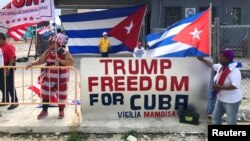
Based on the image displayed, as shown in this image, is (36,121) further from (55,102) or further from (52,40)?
(52,40)

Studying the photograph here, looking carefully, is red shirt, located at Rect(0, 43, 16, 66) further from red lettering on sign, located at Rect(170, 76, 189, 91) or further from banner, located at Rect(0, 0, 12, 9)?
red lettering on sign, located at Rect(170, 76, 189, 91)

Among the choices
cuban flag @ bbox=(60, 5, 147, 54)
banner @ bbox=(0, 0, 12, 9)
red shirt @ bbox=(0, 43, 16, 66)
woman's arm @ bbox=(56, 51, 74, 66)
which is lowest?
woman's arm @ bbox=(56, 51, 74, 66)

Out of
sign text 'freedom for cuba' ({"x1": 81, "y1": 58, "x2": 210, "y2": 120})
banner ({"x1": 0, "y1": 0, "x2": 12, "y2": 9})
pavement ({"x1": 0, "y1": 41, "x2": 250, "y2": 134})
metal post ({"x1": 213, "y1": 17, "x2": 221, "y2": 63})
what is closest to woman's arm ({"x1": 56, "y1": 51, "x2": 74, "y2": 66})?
sign text 'freedom for cuba' ({"x1": 81, "y1": 58, "x2": 210, "y2": 120})

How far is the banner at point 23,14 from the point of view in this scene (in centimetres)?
764

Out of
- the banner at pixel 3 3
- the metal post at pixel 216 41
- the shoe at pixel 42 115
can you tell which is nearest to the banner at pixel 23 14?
the banner at pixel 3 3

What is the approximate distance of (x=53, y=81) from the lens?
7422 millimetres

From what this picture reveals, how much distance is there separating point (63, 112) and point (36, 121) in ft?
1.81

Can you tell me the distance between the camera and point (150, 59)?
7.27 m

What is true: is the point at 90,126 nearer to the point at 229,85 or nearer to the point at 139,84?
the point at 139,84

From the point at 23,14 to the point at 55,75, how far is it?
1419 millimetres

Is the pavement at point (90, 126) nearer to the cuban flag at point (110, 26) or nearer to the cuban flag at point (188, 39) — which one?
the cuban flag at point (188, 39)

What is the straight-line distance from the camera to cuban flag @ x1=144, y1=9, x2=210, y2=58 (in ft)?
23.2

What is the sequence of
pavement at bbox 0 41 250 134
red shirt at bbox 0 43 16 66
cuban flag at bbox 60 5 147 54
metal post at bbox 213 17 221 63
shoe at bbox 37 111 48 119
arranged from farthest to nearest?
1. cuban flag at bbox 60 5 147 54
2. red shirt at bbox 0 43 16 66
3. shoe at bbox 37 111 48 119
4. metal post at bbox 213 17 221 63
5. pavement at bbox 0 41 250 134

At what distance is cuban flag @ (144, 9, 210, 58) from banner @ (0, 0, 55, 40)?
235cm
